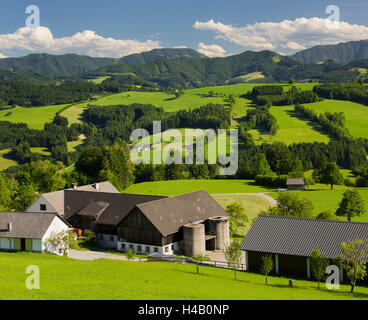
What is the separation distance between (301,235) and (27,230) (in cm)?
3441

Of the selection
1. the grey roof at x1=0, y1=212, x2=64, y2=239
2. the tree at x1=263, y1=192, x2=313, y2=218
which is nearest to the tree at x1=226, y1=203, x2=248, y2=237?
the tree at x1=263, y1=192, x2=313, y2=218

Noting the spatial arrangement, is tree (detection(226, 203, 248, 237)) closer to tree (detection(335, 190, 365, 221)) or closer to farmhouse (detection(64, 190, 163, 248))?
farmhouse (detection(64, 190, 163, 248))

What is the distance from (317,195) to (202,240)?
55.1m

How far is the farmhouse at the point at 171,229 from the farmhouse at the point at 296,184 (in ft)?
180

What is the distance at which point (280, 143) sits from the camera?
177500 millimetres

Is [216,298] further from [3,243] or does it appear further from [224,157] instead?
[224,157]

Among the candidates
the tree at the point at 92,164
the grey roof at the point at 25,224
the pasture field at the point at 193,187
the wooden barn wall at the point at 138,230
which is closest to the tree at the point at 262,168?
the pasture field at the point at 193,187

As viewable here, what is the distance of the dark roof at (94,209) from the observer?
220 ft

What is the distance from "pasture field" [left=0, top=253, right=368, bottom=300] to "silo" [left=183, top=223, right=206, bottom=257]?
470 inches

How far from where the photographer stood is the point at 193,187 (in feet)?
379

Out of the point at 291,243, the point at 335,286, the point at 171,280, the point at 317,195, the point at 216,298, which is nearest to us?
the point at 216,298

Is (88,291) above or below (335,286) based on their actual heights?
above

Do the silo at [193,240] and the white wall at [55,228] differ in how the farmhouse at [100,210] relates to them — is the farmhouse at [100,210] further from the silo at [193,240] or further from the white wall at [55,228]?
the silo at [193,240]
